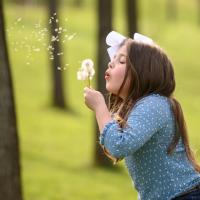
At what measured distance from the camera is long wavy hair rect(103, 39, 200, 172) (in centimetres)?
394

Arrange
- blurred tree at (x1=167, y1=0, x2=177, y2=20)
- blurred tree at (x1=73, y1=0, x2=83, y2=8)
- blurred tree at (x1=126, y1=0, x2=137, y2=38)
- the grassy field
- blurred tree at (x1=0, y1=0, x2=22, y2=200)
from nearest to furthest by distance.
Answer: blurred tree at (x1=0, y1=0, x2=22, y2=200)
the grassy field
blurred tree at (x1=126, y1=0, x2=137, y2=38)
blurred tree at (x1=167, y1=0, x2=177, y2=20)
blurred tree at (x1=73, y1=0, x2=83, y2=8)

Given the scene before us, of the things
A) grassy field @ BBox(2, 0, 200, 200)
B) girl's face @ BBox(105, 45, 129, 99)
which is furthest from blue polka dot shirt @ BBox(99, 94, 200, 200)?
grassy field @ BBox(2, 0, 200, 200)

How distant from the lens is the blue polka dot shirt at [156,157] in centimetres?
379

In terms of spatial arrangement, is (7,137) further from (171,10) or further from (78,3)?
(78,3)

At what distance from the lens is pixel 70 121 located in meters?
18.4

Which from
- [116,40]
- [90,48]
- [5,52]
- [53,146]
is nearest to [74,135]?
[53,146]

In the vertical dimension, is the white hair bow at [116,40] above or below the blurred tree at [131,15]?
above

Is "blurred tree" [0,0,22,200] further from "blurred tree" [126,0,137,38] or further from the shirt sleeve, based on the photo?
"blurred tree" [126,0,137,38]

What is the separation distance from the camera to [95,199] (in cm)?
985

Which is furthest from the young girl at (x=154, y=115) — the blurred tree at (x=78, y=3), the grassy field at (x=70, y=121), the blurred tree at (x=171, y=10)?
the blurred tree at (x=78, y=3)

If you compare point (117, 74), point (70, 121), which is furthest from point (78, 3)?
point (117, 74)

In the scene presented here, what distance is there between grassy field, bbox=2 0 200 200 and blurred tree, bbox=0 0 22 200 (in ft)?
0.63

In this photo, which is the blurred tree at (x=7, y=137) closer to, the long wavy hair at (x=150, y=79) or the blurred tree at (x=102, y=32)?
the long wavy hair at (x=150, y=79)

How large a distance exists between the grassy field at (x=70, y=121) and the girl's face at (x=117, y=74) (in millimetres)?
952
